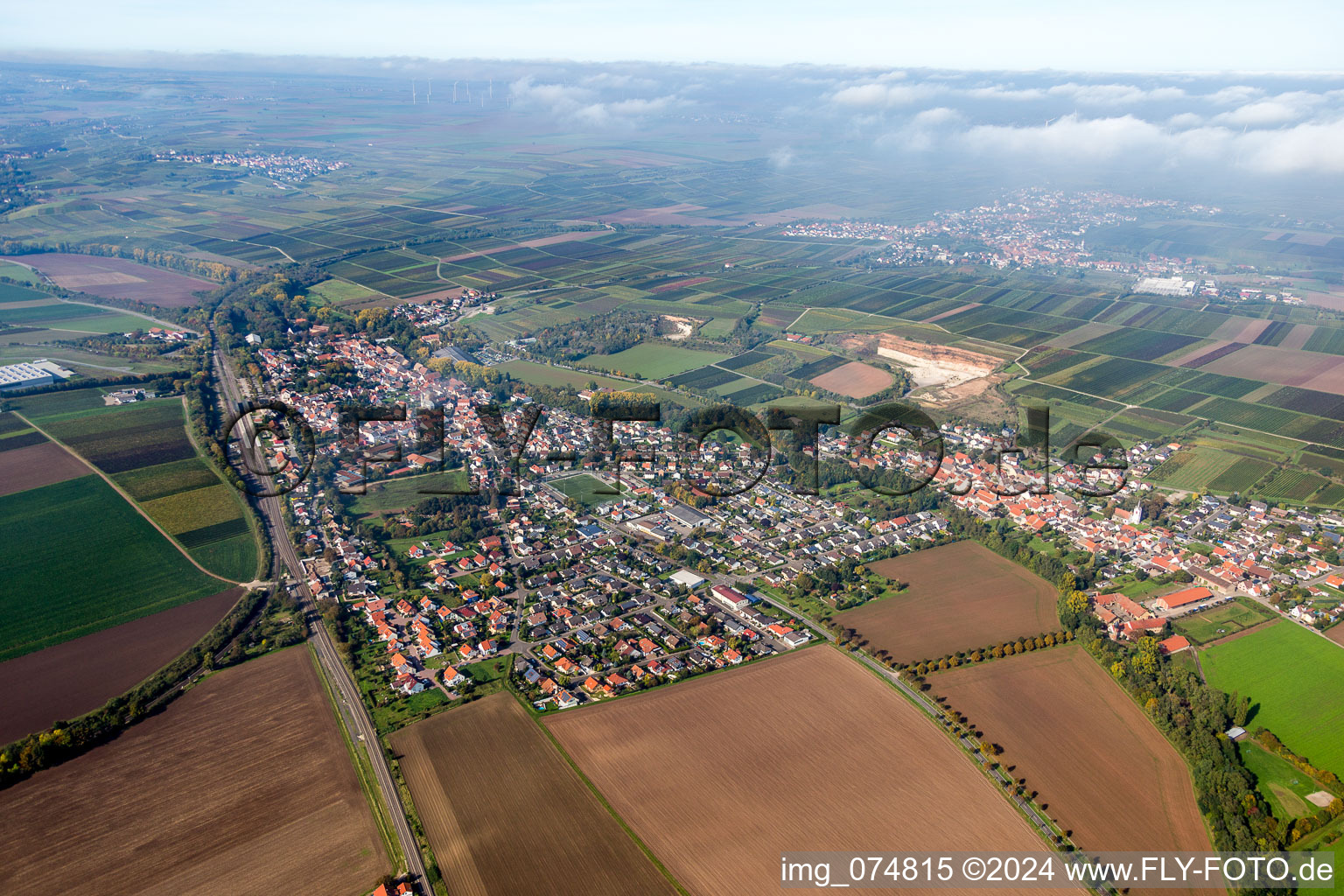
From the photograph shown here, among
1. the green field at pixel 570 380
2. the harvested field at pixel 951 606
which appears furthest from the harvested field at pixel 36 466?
the harvested field at pixel 951 606

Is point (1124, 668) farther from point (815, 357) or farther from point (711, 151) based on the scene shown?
point (711, 151)

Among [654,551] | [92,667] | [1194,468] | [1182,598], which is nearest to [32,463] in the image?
[92,667]

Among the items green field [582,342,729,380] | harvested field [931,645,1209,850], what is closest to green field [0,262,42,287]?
green field [582,342,729,380]

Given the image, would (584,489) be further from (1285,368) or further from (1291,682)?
(1285,368)

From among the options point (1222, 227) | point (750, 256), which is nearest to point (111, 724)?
point (750, 256)

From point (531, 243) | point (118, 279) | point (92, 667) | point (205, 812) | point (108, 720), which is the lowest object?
point (205, 812)

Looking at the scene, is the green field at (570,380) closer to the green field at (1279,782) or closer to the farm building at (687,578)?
the farm building at (687,578)

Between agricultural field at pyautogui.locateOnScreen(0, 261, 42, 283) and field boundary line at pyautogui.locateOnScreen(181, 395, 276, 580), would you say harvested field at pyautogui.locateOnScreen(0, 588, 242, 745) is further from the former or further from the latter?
agricultural field at pyautogui.locateOnScreen(0, 261, 42, 283)
